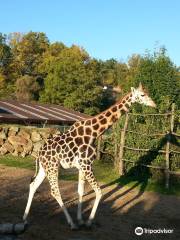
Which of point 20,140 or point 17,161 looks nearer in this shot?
point 17,161

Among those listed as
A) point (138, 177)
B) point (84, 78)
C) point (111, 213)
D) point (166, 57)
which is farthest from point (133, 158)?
point (84, 78)

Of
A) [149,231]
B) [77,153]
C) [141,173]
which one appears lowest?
[149,231]

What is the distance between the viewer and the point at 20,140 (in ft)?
65.6

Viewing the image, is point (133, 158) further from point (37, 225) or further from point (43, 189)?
point (37, 225)

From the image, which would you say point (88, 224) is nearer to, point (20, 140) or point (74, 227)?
point (74, 227)

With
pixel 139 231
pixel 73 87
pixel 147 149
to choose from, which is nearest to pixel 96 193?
pixel 139 231

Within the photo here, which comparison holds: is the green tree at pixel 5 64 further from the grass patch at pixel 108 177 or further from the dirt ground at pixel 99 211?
the dirt ground at pixel 99 211

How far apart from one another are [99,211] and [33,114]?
24.8 metres

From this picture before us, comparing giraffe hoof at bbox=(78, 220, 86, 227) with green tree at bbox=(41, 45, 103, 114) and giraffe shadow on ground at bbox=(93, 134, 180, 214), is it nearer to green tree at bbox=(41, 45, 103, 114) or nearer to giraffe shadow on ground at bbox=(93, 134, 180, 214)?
giraffe shadow on ground at bbox=(93, 134, 180, 214)

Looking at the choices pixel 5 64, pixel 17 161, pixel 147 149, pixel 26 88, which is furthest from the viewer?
pixel 5 64

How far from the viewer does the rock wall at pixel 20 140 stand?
65.1ft

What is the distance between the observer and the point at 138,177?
1505cm

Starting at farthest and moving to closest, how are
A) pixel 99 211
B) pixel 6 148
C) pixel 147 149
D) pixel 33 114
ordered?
pixel 33 114 < pixel 6 148 < pixel 147 149 < pixel 99 211

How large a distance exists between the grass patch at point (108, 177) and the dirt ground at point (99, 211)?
2.20 ft
